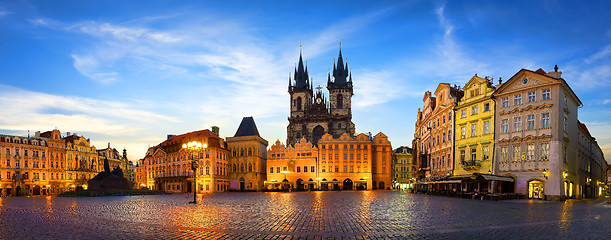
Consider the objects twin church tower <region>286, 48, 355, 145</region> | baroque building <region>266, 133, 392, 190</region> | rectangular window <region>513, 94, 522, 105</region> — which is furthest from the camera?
twin church tower <region>286, 48, 355, 145</region>

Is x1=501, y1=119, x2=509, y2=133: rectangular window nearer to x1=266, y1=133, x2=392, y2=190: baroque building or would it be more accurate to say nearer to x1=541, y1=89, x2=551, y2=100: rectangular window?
x1=541, y1=89, x2=551, y2=100: rectangular window

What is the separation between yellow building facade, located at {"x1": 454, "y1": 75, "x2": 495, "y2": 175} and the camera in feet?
135

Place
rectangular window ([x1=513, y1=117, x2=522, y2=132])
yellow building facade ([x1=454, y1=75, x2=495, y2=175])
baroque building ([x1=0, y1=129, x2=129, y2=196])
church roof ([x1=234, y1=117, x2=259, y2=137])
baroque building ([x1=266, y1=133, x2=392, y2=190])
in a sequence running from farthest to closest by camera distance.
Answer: church roof ([x1=234, y1=117, x2=259, y2=137]), baroque building ([x1=266, y1=133, x2=392, y2=190]), baroque building ([x1=0, y1=129, x2=129, y2=196]), yellow building facade ([x1=454, y1=75, x2=495, y2=175]), rectangular window ([x1=513, y1=117, x2=522, y2=132])

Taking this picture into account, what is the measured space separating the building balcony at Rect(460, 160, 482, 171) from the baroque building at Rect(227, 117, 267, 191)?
171 ft

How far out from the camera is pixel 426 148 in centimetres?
5981

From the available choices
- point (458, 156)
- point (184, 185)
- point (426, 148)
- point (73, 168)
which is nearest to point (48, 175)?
point (73, 168)

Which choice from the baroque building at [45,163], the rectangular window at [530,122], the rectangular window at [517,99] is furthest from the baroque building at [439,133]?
the baroque building at [45,163]

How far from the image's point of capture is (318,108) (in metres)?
129

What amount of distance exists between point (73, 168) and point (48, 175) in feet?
24.2

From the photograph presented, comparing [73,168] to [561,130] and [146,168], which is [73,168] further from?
[561,130]

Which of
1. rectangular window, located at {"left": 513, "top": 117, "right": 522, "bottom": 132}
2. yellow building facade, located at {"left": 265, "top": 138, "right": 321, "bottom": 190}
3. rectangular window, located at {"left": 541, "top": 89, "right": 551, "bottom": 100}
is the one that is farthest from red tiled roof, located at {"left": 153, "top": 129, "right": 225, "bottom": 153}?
rectangular window, located at {"left": 541, "top": 89, "right": 551, "bottom": 100}

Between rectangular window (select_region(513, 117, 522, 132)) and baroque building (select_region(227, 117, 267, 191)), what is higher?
rectangular window (select_region(513, 117, 522, 132))

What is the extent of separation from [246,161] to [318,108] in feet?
145

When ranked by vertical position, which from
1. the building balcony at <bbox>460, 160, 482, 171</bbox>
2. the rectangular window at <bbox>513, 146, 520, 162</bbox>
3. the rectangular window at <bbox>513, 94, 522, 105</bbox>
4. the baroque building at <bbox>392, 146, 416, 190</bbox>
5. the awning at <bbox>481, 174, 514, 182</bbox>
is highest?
the rectangular window at <bbox>513, 94, 522, 105</bbox>
